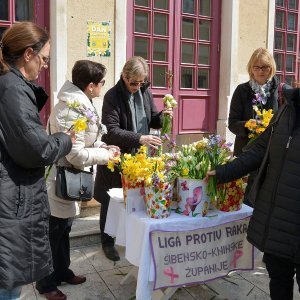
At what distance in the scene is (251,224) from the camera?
2410 millimetres

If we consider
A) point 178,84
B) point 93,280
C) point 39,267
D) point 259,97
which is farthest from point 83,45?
point 39,267

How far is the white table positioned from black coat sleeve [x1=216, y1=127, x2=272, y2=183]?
289 mm

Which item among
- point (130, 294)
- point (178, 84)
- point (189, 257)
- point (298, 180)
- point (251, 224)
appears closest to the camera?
point (298, 180)

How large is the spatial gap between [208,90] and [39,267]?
474cm

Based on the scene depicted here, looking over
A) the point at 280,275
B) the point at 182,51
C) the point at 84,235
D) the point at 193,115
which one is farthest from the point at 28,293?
the point at 182,51

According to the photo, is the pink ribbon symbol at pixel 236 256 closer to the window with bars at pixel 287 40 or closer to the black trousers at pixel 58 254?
the black trousers at pixel 58 254

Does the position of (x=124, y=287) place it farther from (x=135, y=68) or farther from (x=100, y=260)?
(x=135, y=68)

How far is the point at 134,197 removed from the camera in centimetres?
261

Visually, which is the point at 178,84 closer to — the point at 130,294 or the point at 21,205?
the point at 130,294

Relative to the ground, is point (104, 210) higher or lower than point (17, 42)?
lower

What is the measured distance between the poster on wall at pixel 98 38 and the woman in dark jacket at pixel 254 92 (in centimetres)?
211

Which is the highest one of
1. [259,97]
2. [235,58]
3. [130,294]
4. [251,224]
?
[235,58]

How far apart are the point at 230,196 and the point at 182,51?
12.0ft

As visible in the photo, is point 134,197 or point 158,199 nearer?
point 158,199
